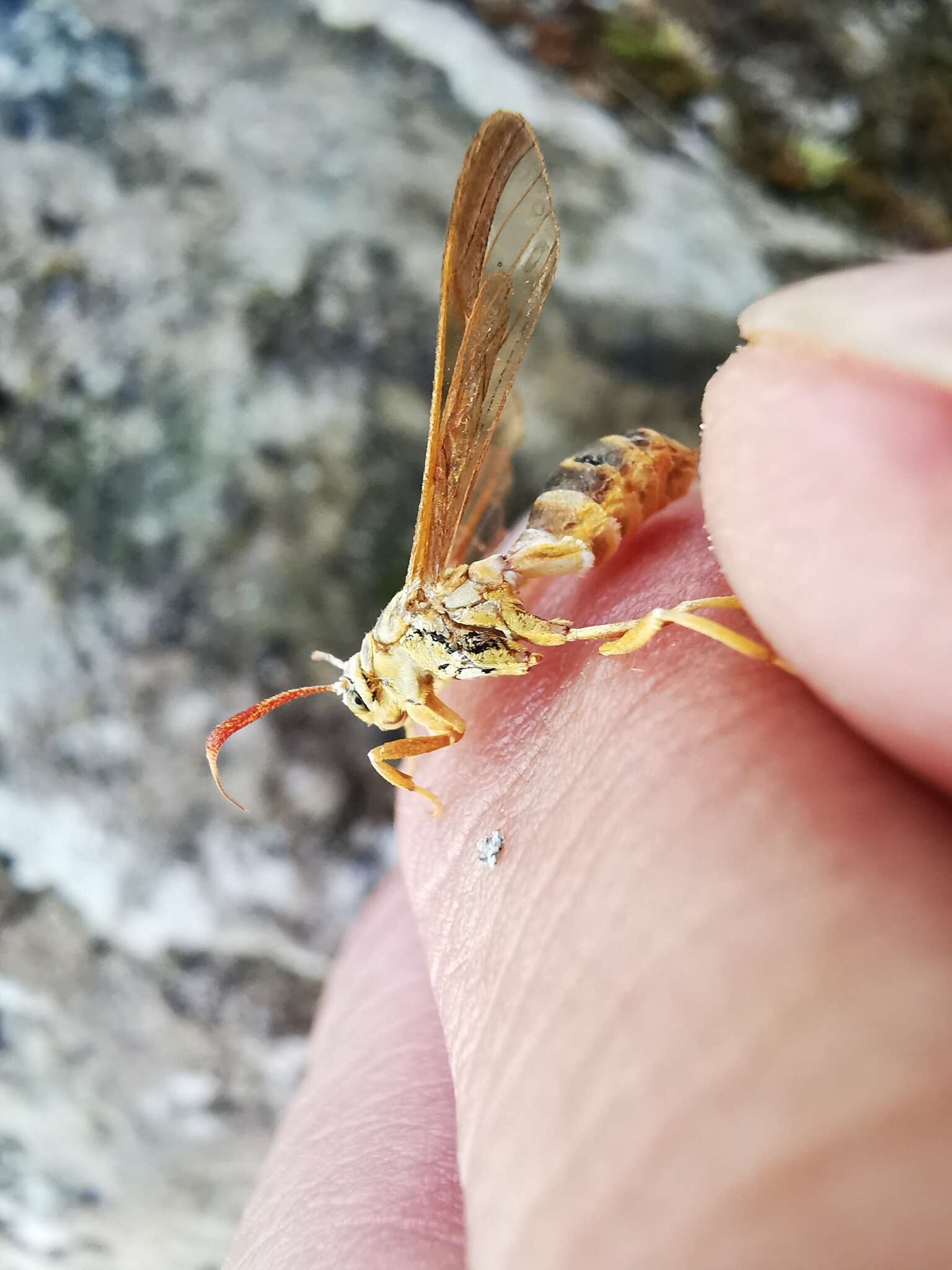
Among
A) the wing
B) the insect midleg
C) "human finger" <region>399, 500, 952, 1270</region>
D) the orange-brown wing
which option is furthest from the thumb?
the orange-brown wing

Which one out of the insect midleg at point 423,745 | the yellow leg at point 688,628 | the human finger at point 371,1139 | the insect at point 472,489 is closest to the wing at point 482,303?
the insect at point 472,489

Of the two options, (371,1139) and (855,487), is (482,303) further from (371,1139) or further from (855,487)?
(371,1139)

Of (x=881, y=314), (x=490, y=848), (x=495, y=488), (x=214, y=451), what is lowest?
(x=490, y=848)

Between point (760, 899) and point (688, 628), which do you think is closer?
point (760, 899)

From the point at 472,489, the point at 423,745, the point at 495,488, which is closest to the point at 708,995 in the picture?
the point at 423,745

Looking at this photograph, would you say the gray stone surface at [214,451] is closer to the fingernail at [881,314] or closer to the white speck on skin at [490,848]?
the white speck on skin at [490,848]

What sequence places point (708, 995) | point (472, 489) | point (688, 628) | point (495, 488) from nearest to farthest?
point (708, 995)
point (688, 628)
point (472, 489)
point (495, 488)

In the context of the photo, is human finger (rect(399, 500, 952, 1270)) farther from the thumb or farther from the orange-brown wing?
the orange-brown wing

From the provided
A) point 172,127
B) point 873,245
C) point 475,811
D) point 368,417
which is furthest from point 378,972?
point 873,245
